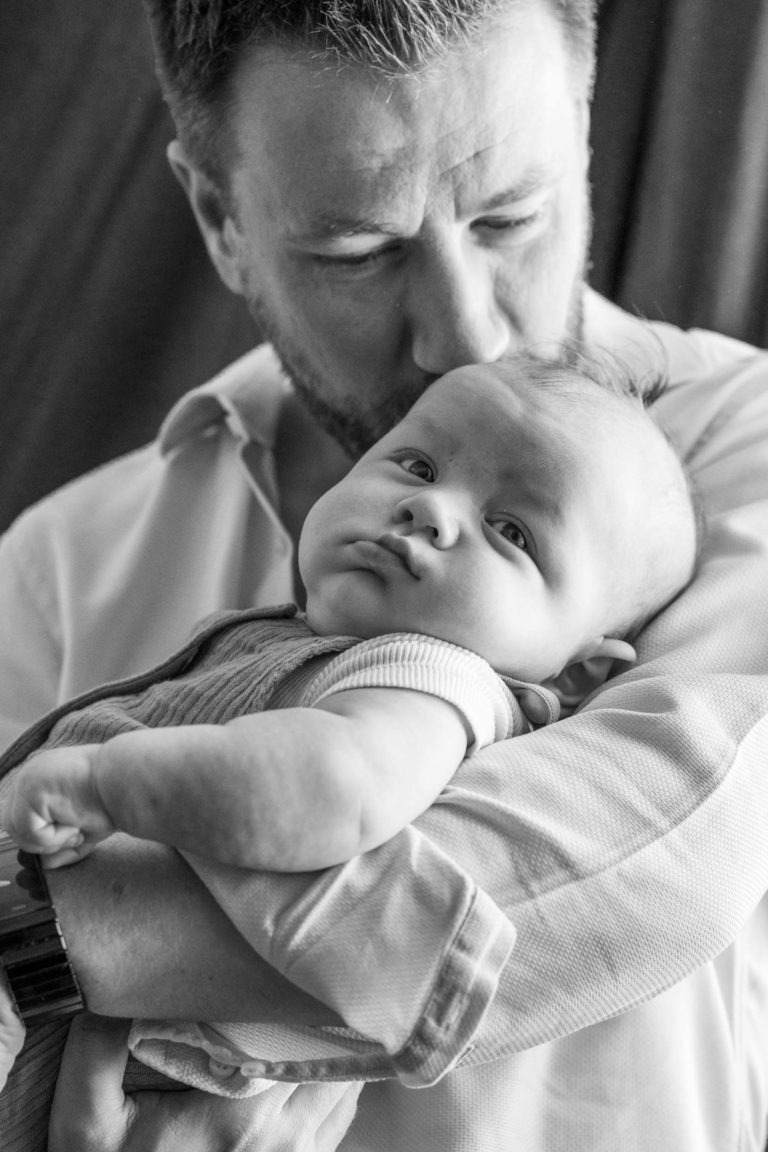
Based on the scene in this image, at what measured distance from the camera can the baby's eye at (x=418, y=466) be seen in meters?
0.99

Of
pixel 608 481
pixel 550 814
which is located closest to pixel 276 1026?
pixel 550 814

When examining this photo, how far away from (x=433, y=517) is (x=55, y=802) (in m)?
0.36

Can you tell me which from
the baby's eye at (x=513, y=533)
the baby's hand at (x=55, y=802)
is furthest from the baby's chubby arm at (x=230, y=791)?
the baby's eye at (x=513, y=533)

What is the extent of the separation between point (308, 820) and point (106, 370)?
1360mm

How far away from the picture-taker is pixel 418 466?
100 cm

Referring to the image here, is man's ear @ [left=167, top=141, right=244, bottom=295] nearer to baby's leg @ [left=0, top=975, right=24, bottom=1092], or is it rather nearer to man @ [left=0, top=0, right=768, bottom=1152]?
man @ [left=0, top=0, right=768, bottom=1152]

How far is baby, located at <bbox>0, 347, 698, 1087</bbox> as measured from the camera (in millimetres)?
685

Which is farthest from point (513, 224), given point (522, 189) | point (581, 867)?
point (581, 867)

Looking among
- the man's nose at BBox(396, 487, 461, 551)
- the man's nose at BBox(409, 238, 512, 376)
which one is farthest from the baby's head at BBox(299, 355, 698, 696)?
the man's nose at BBox(409, 238, 512, 376)

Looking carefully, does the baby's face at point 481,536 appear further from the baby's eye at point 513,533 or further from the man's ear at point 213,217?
the man's ear at point 213,217

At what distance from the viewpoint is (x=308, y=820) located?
0.69 m

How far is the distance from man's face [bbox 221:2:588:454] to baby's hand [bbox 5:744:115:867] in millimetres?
664

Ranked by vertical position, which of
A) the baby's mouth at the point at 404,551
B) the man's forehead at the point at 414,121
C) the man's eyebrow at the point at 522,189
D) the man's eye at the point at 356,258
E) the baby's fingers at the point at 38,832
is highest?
the man's forehead at the point at 414,121

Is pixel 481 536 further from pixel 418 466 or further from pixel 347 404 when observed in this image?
pixel 347 404
